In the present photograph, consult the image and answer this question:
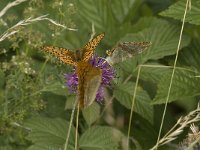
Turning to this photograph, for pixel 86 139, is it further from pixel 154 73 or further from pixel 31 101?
pixel 154 73

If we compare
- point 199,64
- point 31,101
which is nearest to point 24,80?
point 31,101

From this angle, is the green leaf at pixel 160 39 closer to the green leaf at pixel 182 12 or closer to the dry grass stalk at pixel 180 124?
the green leaf at pixel 182 12

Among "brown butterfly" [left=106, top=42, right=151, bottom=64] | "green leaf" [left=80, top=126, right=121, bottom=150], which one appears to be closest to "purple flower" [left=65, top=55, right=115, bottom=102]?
"brown butterfly" [left=106, top=42, right=151, bottom=64]

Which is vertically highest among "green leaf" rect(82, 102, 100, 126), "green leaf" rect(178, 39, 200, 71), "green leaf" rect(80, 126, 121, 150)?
"green leaf" rect(178, 39, 200, 71)

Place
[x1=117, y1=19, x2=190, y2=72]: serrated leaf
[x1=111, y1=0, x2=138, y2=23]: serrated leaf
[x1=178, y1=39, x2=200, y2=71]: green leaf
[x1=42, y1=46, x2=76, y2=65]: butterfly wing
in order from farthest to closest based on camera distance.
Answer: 1. [x1=111, y1=0, x2=138, y2=23]: serrated leaf
2. [x1=178, y1=39, x2=200, y2=71]: green leaf
3. [x1=117, y1=19, x2=190, y2=72]: serrated leaf
4. [x1=42, y1=46, x2=76, y2=65]: butterfly wing

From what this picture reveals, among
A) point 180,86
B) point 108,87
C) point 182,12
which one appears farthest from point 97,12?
point 180,86

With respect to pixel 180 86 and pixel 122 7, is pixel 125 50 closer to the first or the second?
pixel 180 86

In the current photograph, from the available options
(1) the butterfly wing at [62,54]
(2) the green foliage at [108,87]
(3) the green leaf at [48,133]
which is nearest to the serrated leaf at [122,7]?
(2) the green foliage at [108,87]

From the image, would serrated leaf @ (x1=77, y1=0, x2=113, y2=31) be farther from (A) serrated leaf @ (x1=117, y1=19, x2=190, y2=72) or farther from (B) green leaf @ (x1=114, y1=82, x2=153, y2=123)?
(B) green leaf @ (x1=114, y1=82, x2=153, y2=123)
